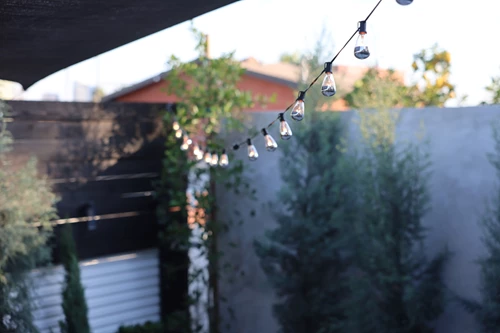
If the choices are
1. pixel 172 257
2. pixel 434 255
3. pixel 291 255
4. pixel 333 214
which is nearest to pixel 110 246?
pixel 172 257

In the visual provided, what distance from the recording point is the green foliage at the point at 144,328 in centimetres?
574

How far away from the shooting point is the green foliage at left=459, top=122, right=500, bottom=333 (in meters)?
3.97

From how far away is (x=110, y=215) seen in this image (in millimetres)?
5816

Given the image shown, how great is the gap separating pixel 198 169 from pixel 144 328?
1585mm

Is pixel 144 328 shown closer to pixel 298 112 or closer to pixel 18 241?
pixel 18 241

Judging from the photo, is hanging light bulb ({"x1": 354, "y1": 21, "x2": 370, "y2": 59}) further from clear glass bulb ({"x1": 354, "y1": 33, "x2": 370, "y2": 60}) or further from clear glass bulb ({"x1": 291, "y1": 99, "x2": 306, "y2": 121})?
clear glass bulb ({"x1": 291, "y1": 99, "x2": 306, "y2": 121})

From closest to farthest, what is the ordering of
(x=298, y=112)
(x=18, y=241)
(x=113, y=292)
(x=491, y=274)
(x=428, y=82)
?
(x=298, y=112) → (x=491, y=274) → (x=18, y=241) → (x=113, y=292) → (x=428, y=82)

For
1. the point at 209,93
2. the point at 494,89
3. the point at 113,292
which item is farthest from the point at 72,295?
the point at 494,89

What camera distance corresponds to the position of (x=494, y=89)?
4.44 m

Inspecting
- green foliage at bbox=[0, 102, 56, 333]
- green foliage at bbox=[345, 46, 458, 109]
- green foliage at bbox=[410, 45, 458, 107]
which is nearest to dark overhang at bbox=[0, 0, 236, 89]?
green foliage at bbox=[0, 102, 56, 333]

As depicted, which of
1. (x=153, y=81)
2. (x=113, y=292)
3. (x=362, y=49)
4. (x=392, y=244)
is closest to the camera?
(x=362, y=49)

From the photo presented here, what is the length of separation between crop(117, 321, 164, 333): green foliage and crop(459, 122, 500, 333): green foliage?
9.75ft

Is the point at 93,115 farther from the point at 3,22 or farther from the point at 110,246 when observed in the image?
the point at 3,22

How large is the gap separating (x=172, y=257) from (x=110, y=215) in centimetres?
83
